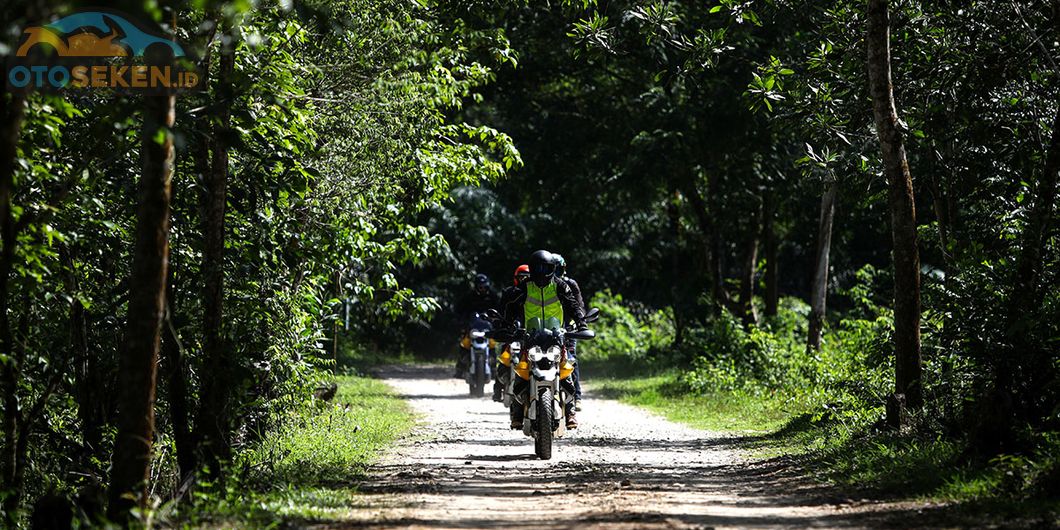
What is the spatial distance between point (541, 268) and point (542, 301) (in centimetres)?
35

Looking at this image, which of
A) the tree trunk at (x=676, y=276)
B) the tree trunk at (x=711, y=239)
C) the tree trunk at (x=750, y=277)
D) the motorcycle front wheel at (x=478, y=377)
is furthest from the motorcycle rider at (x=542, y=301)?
the tree trunk at (x=676, y=276)

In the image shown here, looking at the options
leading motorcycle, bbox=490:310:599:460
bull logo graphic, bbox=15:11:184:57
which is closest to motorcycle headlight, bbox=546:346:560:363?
leading motorcycle, bbox=490:310:599:460

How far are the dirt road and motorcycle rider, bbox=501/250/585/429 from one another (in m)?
0.74

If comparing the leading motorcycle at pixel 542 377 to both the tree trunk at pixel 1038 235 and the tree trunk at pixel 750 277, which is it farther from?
the tree trunk at pixel 750 277

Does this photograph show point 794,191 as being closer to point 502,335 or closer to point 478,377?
point 478,377

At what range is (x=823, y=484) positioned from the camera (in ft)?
32.9

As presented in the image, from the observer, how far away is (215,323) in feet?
32.9

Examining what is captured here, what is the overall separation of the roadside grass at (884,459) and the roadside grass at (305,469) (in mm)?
4076

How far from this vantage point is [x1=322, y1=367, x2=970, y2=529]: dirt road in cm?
803

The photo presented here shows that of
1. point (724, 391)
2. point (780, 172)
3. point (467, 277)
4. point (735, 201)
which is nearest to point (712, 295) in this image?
point (735, 201)

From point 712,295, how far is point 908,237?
15772 mm

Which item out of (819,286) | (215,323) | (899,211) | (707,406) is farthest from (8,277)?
(819,286)

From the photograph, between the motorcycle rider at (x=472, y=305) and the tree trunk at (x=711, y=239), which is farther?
the tree trunk at (x=711, y=239)

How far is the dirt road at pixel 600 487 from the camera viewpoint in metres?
8.03
